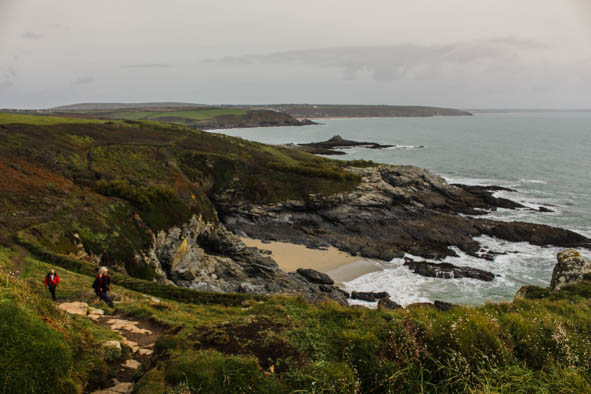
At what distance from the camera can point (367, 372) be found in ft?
23.6

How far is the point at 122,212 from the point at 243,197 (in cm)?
2157

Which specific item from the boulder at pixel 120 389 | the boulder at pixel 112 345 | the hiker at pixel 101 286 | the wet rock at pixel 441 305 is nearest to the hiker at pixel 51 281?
the hiker at pixel 101 286

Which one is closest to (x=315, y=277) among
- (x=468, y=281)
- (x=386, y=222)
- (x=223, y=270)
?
(x=223, y=270)

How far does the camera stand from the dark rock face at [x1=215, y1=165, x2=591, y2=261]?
3972 cm

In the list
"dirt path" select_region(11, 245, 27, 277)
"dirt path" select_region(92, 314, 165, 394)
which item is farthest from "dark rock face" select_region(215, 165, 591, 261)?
"dirt path" select_region(92, 314, 165, 394)

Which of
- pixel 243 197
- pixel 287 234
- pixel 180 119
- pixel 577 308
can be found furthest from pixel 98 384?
pixel 180 119

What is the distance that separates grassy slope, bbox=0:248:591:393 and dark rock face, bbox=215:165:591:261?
28823 mm

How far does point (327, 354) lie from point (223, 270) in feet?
75.2

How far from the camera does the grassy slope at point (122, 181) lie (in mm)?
23891

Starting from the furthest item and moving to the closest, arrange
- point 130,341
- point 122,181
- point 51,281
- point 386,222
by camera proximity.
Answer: point 386,222
point 122,181
point 51,281
point 130,341

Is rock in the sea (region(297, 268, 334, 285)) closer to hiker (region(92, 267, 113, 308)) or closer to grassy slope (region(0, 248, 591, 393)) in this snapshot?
hiker (region(92, 267, 113, 308))

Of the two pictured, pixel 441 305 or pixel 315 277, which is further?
pixel 315 277

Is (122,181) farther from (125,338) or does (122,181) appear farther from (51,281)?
(125,338)

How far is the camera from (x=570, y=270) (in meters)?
17.4
